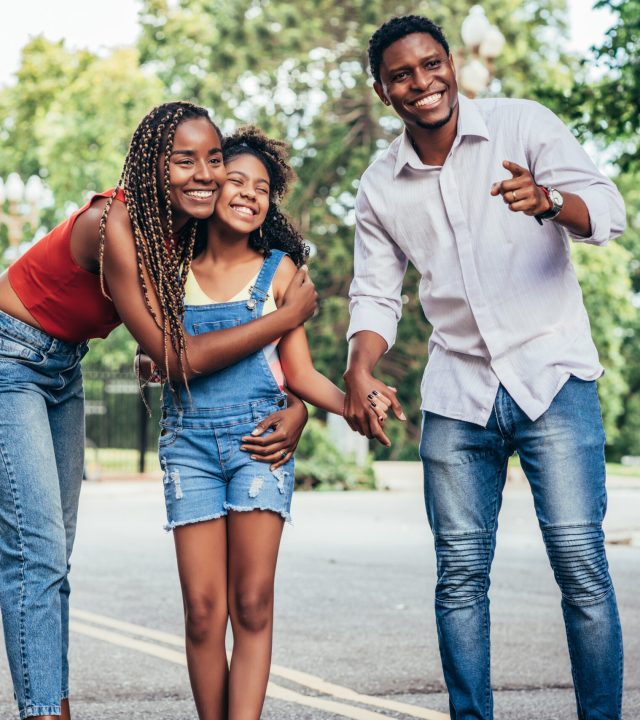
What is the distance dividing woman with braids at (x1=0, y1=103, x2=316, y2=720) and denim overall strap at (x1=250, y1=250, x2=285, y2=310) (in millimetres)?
72

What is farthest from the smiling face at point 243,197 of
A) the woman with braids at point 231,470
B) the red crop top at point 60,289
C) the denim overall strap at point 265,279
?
the red crop top at point 60,289

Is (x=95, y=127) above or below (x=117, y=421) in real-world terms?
above

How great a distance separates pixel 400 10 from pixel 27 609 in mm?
26533

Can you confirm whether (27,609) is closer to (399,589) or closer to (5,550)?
(5,550)

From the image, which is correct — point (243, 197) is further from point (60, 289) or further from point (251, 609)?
point (251, 609)

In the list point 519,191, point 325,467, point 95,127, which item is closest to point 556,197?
point 519,191

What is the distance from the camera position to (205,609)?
3729 millimetres

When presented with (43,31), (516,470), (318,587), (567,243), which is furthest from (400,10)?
(567,243)

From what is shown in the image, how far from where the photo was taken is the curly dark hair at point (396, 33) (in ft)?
12.8

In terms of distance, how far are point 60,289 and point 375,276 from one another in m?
0.97

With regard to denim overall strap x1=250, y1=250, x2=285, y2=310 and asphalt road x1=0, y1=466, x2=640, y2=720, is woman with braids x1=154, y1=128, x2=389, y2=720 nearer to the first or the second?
denim overall strap x1=250, y1=250, x2=285, y2=310

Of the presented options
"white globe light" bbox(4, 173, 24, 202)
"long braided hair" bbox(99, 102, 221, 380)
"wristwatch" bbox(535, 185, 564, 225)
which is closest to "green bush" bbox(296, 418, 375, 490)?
"white globe light" bbox(4, 173, 24, 202)

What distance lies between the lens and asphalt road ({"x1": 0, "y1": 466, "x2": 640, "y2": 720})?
16.6ft

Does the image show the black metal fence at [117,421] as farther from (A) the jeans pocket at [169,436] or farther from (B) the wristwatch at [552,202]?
(B) the wristwatch at [552,202]
